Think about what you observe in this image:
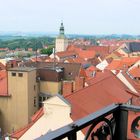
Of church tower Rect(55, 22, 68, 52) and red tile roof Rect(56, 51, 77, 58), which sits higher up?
church tower Rect(55, 22, 68, 52)

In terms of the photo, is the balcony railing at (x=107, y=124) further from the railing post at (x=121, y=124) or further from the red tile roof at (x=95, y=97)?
the red tile roof at (x=95, y=97)

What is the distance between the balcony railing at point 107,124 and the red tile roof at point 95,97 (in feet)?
35.5

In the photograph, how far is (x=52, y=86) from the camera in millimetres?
27016

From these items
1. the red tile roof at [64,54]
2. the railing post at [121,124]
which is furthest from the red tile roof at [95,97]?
the red tile roof at [64,54]

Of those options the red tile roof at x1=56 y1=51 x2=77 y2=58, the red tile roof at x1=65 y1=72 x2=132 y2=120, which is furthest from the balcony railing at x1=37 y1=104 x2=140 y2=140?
the red tile roof at x1=56 y1=51 x2=77 y2=58

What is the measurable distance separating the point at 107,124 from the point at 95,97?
14553 mm

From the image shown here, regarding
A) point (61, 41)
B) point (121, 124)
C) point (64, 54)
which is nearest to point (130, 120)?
point (121, 124)

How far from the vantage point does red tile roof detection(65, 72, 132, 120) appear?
1420 cm

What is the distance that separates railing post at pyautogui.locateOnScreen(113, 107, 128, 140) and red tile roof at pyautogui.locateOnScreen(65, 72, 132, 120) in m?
A: 10.8

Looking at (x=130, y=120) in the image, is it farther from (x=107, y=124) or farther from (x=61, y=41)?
(x=61, y=41)

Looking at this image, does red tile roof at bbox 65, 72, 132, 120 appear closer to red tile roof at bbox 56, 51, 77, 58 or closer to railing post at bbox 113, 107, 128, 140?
railing post at bbox 113, 107, 128, 140

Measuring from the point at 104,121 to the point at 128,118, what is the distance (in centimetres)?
24

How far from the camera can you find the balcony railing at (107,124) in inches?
71.6

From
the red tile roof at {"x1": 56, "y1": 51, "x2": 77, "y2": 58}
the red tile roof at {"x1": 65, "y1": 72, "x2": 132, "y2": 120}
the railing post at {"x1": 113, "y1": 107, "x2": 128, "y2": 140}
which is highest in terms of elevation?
the railing post at {"x1": 113, "y1": 107, "x2": 128, "y2": 140}
